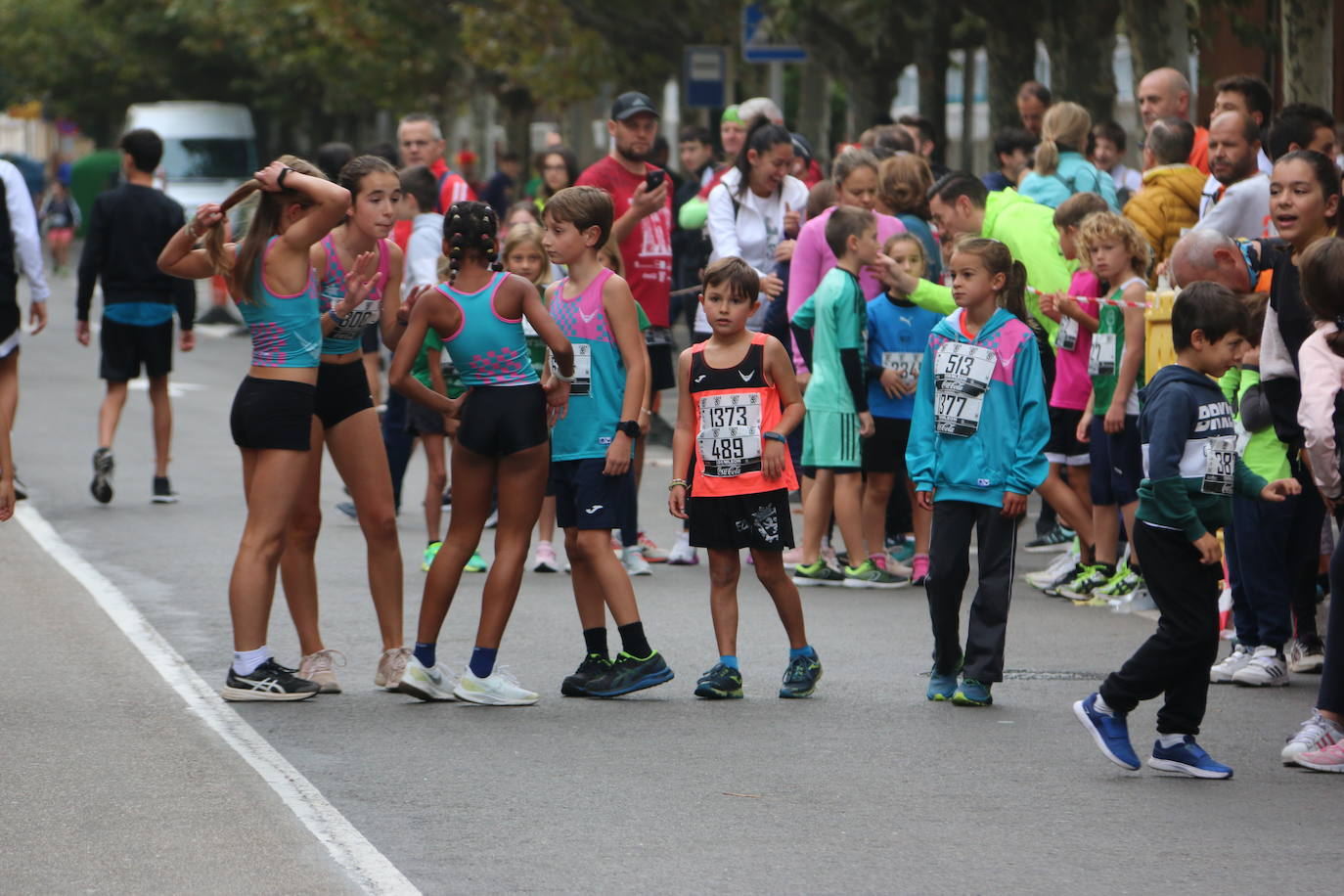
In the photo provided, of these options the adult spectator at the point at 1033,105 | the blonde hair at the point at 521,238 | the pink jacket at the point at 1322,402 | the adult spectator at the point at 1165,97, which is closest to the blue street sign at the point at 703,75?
the adult spectator at the point at 1033,105

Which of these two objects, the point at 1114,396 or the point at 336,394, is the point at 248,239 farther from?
the point at 1114,396

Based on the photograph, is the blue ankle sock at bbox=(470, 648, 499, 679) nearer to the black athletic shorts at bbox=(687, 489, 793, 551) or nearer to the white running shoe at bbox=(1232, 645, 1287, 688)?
the black athletic shorts at bbox=(687, 489, 793, 551)

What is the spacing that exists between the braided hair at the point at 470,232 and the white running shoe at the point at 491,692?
1430 mm

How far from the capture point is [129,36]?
56.1 meters

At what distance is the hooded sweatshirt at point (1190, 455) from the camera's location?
263 inches

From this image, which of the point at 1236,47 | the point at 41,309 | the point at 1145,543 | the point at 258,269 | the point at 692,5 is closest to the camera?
the point at 1145,543

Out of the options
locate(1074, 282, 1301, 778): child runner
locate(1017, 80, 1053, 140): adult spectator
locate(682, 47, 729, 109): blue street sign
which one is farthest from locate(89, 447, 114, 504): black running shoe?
locate(682, 47, 729, 109): blue street sign

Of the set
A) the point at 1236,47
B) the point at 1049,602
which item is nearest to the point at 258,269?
the point at 1049,602

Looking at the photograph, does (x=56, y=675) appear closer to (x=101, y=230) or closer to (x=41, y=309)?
(x=41, y=309)

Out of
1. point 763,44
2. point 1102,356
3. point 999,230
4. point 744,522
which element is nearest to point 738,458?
point 744,522

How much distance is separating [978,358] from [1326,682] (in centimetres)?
166

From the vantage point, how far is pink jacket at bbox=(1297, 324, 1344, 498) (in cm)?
685

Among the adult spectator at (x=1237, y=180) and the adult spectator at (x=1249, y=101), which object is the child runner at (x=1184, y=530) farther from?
the adult spectator at (x=1249, y=101)

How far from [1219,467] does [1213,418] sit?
0.49ft
